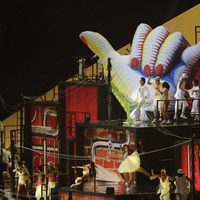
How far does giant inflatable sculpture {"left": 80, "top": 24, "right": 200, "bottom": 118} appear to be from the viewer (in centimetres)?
1698

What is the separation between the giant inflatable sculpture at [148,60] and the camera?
55.7 feet

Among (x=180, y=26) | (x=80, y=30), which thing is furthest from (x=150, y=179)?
(x=80, y=30)

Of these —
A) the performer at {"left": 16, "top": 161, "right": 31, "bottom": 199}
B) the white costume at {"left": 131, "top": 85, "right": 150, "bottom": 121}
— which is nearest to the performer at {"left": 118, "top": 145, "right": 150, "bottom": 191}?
the white costume at {"left": 131, "top": 85, "right": 150, "bottom": 121}

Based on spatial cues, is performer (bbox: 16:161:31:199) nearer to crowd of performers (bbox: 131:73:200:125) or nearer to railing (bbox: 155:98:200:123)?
crowd of performers (bbox: 131:73:200:125)

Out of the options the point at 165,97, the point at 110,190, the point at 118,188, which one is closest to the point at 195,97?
the point at 165,97

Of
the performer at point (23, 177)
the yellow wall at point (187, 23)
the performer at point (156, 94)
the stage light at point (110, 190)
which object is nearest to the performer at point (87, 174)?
the stage light at point (110, 190)

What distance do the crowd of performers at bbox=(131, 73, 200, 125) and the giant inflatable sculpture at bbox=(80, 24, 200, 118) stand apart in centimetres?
38

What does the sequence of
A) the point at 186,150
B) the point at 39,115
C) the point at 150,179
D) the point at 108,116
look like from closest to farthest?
the point at 150,179
the point at 186,150
the point at 108,116
the point at 39,115

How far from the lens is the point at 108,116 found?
695 inches

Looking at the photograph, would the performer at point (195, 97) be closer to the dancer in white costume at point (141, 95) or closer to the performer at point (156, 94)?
the performer at point (156, 94)

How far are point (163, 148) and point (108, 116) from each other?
7.22 feet

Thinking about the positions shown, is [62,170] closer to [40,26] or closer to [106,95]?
[106,95]

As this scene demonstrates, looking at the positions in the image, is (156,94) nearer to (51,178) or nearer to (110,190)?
(110,190)

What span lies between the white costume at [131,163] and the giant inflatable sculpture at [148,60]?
67.3 inches
